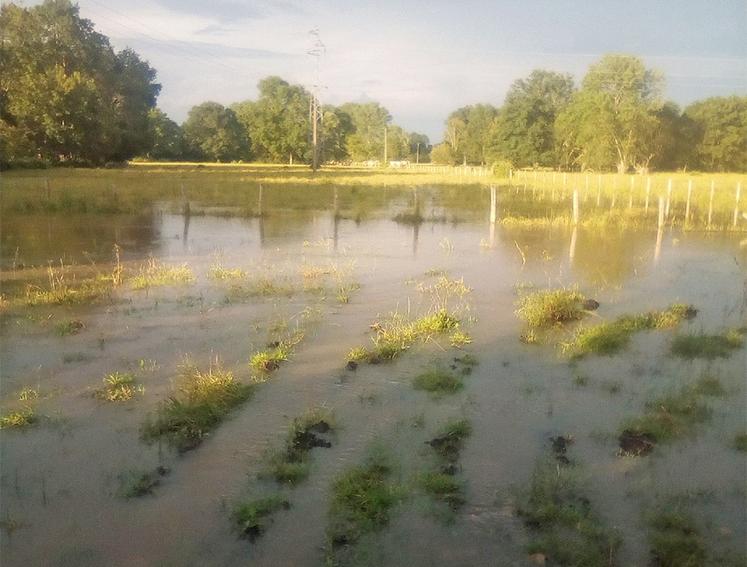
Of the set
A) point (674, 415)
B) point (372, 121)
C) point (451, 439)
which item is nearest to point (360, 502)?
point (451, 439)

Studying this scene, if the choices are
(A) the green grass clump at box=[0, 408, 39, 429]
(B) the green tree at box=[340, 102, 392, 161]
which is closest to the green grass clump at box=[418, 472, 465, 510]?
(A) the green grass clump at box=[0, 408, 39, 429]

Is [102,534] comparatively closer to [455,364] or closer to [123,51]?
[455,364]

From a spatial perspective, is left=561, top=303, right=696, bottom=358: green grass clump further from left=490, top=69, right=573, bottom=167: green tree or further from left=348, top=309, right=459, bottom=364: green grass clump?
left=490, top=69, right=573, bottom=167: green tree

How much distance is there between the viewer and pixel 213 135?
83.2 metres

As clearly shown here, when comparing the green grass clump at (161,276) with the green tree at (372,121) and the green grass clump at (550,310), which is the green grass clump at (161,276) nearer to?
the green grass clump at (550,310)

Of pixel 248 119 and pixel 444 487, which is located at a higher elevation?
pixel 248 119

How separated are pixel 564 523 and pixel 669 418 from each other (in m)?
2.60

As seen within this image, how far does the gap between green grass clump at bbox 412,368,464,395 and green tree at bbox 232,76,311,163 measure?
77268 mm

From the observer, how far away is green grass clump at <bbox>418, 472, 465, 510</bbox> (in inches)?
210

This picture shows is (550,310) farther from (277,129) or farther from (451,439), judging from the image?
(277,129)

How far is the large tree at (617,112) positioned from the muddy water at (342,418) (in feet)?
138

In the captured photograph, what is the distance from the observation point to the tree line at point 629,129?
178 ft

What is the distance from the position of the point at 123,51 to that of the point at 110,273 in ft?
181

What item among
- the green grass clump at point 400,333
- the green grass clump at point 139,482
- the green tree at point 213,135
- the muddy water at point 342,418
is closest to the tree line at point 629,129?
the green tree at point 213,135
